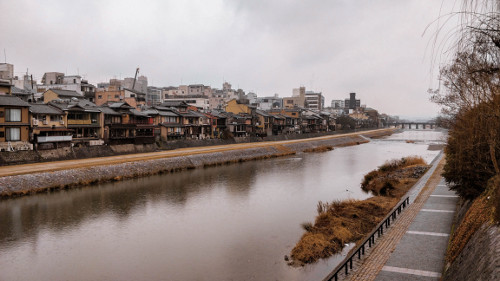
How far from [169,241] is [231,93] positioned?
11471 centimetres

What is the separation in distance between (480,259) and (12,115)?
4022 cm

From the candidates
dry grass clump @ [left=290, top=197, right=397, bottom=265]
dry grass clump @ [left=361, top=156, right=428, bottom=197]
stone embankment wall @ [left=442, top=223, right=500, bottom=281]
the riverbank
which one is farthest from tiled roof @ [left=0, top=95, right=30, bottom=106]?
stone embankment wall @ [left=442, top=223, right=500, bottom=281]

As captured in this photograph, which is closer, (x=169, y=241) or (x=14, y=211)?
(x=169, y=241)

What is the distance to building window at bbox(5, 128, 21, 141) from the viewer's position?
33.5 meters

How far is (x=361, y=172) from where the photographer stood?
38125 millimetres

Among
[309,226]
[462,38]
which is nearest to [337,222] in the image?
[309,226]

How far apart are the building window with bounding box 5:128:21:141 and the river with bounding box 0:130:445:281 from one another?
38.5 feet

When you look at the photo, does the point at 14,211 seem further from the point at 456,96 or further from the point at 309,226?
the point at 456,96

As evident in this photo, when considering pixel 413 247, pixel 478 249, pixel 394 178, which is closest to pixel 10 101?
pixel 413 247

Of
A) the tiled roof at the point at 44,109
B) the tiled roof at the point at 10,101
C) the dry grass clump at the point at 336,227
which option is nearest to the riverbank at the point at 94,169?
the tiled roof at the point at 44,109

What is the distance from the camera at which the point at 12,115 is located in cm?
3425

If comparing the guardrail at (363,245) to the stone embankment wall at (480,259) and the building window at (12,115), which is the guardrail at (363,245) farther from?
the building window at (12,115)

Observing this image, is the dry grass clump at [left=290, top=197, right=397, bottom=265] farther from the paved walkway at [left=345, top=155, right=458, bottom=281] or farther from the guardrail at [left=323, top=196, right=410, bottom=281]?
the paved walkway at [left=345, top=155, right=458, bottom=281]

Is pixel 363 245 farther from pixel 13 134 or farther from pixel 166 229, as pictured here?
pixel 13 134
